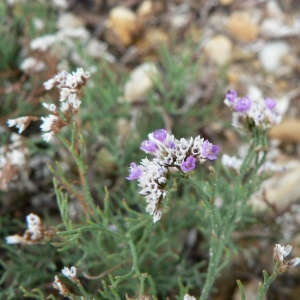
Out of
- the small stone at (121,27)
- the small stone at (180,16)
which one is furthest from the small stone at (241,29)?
the small stone at (121,27)

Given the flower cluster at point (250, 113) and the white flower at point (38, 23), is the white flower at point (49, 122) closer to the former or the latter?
the flower cluster at point (250, 113)

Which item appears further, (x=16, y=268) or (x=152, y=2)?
(x=152, y=2)

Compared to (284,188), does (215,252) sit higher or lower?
lower

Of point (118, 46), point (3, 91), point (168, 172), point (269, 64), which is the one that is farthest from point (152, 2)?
point (168, 172)

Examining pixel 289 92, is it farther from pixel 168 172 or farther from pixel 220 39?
pixel 168 172

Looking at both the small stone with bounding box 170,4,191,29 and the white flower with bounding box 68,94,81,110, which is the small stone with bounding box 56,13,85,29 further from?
the white flower with bounding box 68,94,81,110

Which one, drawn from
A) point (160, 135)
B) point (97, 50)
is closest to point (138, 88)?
point (97, 50)
